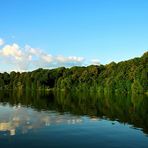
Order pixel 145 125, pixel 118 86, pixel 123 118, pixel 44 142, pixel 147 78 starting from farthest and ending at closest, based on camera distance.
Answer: pixel 118 86
pixel 147 78
pixel 123 118
pixel 145 125
pixel 44 142

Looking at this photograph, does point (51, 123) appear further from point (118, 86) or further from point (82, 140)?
point (118, 86)

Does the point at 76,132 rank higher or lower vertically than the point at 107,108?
lower

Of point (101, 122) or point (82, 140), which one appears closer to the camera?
point (82, 140)

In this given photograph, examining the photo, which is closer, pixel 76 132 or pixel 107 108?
pixel 76 132

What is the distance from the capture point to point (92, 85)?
193375mm

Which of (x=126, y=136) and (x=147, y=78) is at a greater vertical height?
(x=147, y=78)

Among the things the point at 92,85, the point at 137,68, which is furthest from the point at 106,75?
the point at 137,68

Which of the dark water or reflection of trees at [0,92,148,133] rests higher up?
reflection of trees at [0,92,148,133]

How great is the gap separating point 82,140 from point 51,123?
13807 mm

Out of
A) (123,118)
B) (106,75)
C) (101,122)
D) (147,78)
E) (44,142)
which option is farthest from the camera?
(106,75)

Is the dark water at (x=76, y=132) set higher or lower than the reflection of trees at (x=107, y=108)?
lower

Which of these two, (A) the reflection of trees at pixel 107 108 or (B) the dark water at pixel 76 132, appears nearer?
(B) the dark water at pixel 76 132

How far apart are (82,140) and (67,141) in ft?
5.60

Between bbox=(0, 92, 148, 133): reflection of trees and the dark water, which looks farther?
bbox=(0, 92, 148, 133): reflection of trees
